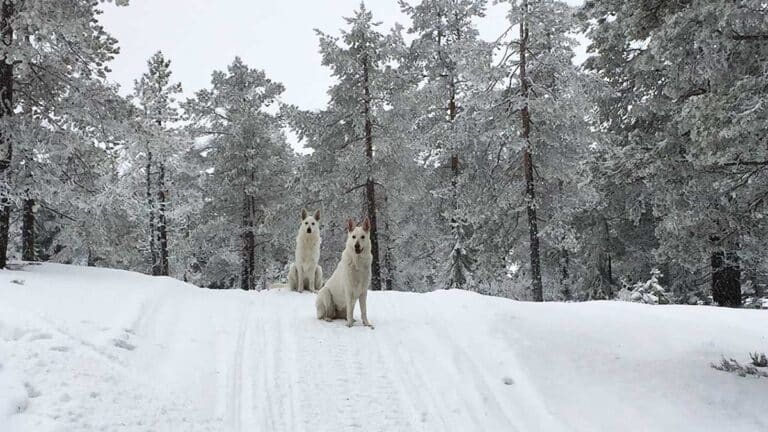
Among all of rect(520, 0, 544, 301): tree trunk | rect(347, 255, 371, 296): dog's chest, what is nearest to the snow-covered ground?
rect(347, 255, 371, 296): dog's chest

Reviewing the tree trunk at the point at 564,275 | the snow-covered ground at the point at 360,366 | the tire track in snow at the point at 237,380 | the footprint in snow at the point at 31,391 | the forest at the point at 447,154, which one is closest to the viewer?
the footprint in snow at the point at 31,391

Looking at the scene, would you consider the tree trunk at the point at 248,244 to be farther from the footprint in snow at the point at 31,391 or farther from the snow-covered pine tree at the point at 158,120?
the footprint in snow at the point at 31,391

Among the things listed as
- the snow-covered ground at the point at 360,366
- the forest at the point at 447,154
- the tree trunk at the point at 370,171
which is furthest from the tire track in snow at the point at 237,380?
the tree trunk at the point at 370,171

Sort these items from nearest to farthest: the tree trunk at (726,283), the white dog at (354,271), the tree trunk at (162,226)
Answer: the white dog at (354,271)
the tree trunk at (726,283)
the tree trunk at (162,226)

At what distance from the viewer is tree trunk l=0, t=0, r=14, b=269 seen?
966cm

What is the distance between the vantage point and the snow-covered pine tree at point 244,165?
22.8m

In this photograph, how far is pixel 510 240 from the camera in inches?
778

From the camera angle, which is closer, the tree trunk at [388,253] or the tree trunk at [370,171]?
the tree trunk at [370,171]

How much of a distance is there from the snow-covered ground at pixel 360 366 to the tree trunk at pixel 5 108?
1.09 metres

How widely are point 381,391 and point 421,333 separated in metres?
2.35

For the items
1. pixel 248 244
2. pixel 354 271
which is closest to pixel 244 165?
pixel 248 244

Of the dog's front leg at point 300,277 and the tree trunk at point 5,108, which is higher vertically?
the tree trunk at point 5,108

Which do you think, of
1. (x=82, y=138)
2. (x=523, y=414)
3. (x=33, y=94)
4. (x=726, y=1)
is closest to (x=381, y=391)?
(x=523, y=414)

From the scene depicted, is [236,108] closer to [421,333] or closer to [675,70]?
[421,333]
